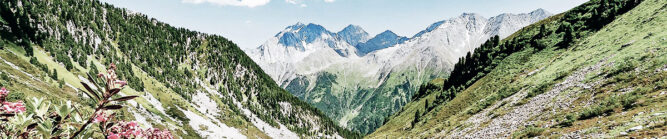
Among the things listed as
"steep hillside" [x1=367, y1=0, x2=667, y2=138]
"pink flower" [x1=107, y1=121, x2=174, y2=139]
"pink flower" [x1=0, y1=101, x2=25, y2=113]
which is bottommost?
"steep hillside" [x1=367, y1=0, x2=667, y2=138]

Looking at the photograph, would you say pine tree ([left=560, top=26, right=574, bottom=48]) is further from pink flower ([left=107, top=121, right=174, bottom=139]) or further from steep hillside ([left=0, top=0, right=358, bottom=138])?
steep hillside ([left=0, top=0, right=358, bottom=138])

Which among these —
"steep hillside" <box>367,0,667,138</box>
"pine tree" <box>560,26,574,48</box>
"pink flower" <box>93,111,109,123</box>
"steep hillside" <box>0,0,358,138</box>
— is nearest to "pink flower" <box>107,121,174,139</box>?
"pink flower" <box>93,111,109,123</box>

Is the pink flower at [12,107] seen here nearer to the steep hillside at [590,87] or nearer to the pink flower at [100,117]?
the pink flower at [100,117]

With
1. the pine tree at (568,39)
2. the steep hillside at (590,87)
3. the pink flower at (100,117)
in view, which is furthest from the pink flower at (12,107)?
the pine tree at (568,39)

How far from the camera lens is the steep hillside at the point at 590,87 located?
20328 millimetres

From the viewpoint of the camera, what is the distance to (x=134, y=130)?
16.2ft

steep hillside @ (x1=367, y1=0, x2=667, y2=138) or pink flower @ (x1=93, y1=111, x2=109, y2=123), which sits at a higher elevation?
pink flower @ (x1=93, y1=111, x2=109, y2=123)

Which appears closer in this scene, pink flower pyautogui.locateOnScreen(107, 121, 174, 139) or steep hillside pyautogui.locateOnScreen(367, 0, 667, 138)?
pink flower pyautogui.locateOnScreen(107, 121, 174, 139)

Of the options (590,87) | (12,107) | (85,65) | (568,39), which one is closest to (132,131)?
(12,107)

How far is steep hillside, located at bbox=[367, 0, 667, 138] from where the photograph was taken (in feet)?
66.7

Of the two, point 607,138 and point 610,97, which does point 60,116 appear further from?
point 610,97

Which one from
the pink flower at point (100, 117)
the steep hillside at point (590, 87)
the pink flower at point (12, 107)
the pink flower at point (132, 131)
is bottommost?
the steep hillside at point (590, 87)

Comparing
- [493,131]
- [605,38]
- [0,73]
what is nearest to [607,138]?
[493,131]

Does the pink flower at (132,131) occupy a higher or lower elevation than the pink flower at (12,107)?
lower
